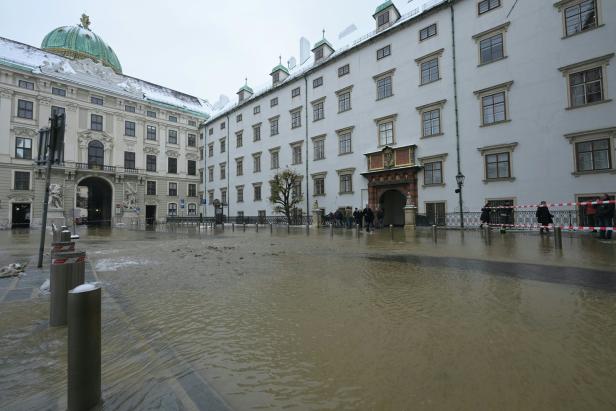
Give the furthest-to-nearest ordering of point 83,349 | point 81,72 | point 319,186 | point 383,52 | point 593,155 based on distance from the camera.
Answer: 1. point 81,72
2. point 319,186
3. point 383,52
4. point 593,155
5. point 83,349

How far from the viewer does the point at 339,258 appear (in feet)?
24.4

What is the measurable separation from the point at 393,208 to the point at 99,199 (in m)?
40.4

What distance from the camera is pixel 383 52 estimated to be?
79.1ft

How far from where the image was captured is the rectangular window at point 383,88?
2356cm

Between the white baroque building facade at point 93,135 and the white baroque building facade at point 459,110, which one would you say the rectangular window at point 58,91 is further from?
the white baroque building facade at point 459,110

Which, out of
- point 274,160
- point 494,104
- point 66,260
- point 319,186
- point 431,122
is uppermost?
point 494,104

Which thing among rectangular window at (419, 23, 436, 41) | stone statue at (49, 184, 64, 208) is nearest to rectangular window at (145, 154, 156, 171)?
stone statue at (49, 184, 64, 208)

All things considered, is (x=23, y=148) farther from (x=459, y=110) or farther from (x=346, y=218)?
(x=459, y=110)

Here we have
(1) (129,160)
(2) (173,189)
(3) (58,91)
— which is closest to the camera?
(3) (58,91)

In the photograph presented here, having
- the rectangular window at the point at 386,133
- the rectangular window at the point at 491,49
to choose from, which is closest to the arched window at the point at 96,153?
the rectangular window at the point at 386,133

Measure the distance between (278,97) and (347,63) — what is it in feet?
30.4

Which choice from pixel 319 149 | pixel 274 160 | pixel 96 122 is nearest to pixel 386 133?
pixel 319 149

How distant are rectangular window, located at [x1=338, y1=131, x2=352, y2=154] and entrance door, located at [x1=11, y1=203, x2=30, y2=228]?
1305 inches

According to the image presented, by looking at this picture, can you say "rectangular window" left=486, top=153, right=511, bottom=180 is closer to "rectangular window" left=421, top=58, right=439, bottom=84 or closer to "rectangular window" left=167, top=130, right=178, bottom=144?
"rectangular window" left=421, top=58, right=439, bottom=84
